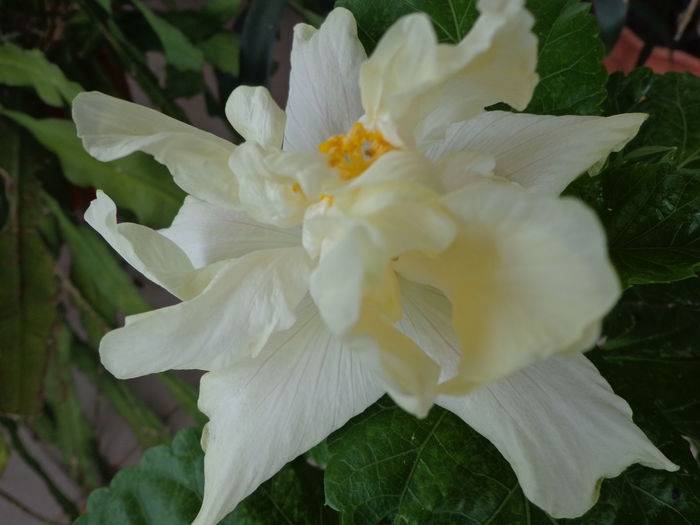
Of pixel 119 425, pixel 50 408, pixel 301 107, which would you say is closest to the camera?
pixel 301 107

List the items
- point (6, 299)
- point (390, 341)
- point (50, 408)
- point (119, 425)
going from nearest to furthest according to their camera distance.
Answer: point (390, 341)
point (6, 299)
point (50, 408)
point (119, 425)

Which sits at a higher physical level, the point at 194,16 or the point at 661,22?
the point at 194,16

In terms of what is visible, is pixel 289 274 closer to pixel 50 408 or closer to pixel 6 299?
pixel 6 299

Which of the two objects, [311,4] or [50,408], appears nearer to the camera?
[311,4]

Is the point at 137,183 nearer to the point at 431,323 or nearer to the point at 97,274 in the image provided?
the point at 97,274

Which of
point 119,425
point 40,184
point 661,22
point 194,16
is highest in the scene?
point 194,16

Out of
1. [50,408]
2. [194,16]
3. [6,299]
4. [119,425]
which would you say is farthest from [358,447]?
[119,425]

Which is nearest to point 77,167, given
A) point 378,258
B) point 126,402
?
point 126,402

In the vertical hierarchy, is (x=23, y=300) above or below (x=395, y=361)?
below
